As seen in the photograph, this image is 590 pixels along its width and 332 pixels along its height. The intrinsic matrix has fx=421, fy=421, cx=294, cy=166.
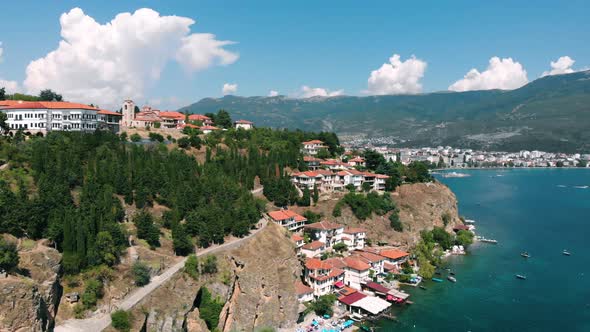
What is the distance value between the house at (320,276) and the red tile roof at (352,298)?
2447 mm

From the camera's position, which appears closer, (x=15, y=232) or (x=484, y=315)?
(x=15, y=232)

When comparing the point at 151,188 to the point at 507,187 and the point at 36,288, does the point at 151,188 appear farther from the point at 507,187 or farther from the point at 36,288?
the point at 507,187

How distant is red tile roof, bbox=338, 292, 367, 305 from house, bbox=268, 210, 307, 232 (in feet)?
41.5

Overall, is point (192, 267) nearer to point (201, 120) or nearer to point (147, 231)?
point (147, 231)

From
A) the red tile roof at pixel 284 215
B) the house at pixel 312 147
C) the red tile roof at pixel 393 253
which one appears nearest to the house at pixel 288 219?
the red tile roof at pixel 284 215

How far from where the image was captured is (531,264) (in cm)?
6041

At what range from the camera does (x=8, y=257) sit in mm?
27531

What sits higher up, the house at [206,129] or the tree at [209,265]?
the house at [206,129]

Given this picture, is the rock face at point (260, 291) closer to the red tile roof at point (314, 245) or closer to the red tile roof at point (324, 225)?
the red tile roof at point (314, 245)

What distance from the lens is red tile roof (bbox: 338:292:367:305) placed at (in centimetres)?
4403

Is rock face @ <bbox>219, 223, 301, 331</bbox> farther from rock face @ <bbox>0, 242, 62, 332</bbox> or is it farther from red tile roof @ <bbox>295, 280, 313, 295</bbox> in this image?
rock face @ <bbox>0, 242, 62, 332</bbox>

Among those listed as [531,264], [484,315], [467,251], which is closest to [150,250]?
[484,315]

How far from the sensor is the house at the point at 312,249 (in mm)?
51419

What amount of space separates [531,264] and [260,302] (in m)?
42.5
